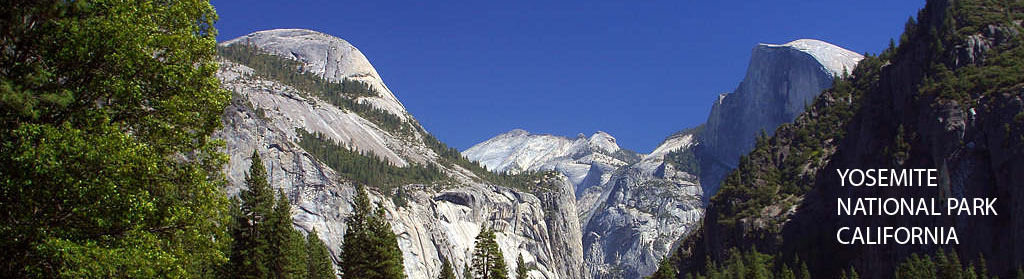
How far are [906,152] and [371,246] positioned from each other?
104 m

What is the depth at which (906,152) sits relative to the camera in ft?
427

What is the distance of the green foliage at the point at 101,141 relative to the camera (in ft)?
52.0

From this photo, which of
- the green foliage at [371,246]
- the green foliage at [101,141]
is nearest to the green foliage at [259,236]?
the green foliage at [371,246]

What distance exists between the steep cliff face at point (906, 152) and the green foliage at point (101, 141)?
102052 mm

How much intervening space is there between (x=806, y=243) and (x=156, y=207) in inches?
5539

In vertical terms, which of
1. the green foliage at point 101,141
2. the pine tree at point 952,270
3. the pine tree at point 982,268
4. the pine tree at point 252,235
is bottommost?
the green foliage at point 101,141

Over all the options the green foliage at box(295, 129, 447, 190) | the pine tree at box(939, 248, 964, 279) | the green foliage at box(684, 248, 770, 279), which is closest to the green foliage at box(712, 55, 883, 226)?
A: the green foliage at box(684, 248, 770, 279)

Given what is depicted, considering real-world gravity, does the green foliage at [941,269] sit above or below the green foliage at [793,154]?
below

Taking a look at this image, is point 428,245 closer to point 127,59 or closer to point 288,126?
point 288,126

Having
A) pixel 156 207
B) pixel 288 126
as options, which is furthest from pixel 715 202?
pixel 156 207

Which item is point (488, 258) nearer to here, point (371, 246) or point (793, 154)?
point (371, 246)

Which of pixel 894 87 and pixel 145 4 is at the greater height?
pixel 894 87

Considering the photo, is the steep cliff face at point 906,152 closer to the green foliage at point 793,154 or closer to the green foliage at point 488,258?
the green foliage at point 793,154

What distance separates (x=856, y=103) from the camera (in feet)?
585
